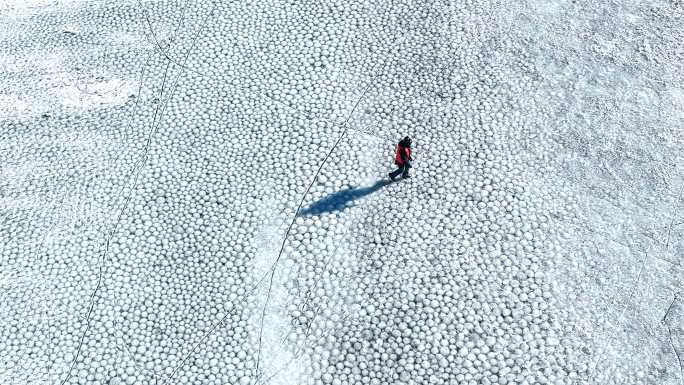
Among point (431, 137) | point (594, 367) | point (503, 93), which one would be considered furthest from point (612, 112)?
point (594, 367)

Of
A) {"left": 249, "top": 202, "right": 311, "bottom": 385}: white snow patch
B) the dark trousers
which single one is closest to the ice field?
{"left": 249, "top": 202, "right": 311, "bottom": 385}: white snow patch

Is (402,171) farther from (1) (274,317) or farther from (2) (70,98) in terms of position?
(2) (70,98)

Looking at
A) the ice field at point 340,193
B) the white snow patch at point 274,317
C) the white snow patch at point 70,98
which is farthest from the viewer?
the white snow patch at point 70,98

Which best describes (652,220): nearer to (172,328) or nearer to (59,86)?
(172,328)

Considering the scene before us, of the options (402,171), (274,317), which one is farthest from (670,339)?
(274,317)

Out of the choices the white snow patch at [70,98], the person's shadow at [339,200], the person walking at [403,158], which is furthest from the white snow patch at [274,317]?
the white snow patch at [70,98]

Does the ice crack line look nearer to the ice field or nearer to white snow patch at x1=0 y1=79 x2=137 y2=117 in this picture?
the ice field

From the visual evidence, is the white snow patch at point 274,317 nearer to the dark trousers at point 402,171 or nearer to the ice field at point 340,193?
the ice field at point 340,193
